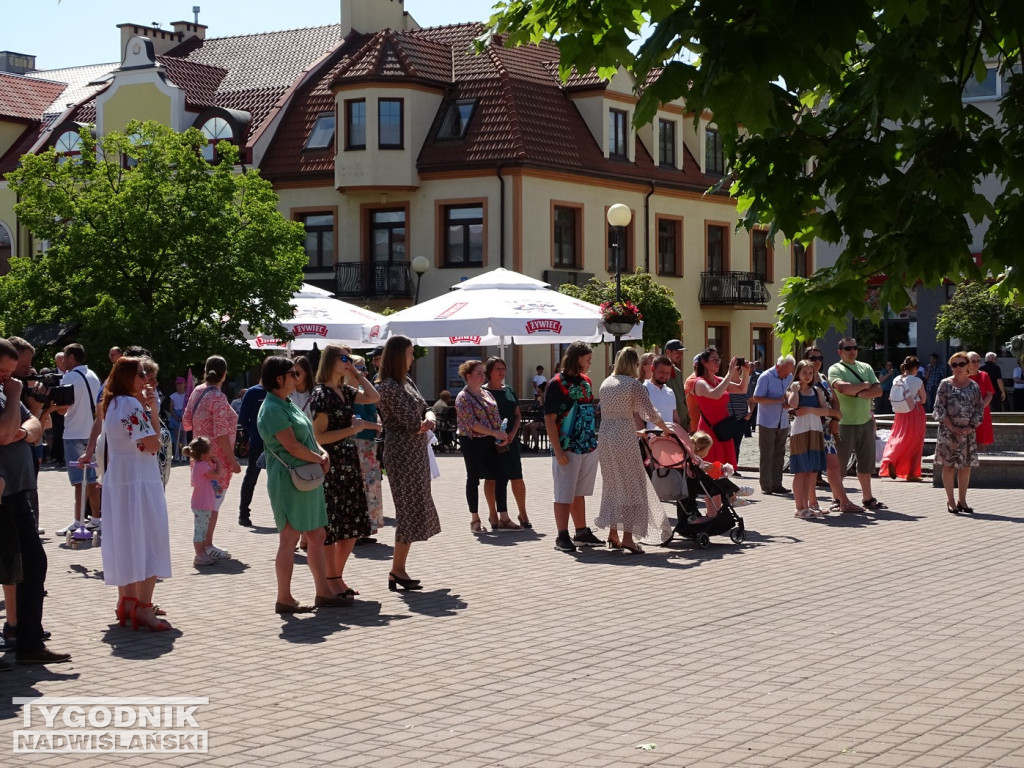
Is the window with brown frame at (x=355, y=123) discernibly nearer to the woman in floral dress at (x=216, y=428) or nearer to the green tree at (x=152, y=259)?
the green tree at (x=152, y=259)

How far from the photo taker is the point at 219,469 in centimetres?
1323

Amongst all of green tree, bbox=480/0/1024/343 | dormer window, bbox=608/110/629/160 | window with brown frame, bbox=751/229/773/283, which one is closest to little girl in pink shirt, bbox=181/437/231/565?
green tree, bbox=480/0/1024/343

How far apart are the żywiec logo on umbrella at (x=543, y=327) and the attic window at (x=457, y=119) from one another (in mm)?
18317

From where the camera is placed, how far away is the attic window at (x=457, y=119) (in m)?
43.7

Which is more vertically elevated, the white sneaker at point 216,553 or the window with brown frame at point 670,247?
the window with brown frame at point 670,247

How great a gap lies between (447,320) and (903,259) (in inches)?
802

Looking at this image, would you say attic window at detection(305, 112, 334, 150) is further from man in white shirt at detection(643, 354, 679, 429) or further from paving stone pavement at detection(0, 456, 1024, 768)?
paving stone pavement at detection(0, 456, 1024, 768)

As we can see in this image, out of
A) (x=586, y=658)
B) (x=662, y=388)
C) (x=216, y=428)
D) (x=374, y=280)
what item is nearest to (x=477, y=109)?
(x=374, y=280)

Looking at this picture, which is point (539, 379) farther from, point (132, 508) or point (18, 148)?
point (132, 508)

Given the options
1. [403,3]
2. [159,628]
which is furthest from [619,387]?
[403,3]

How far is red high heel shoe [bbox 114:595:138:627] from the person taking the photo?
9.77m

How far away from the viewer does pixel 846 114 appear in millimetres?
6605

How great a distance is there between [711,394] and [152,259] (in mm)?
16691

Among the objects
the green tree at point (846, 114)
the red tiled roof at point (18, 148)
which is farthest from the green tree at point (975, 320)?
the red tiled roof at point (18, 148)
